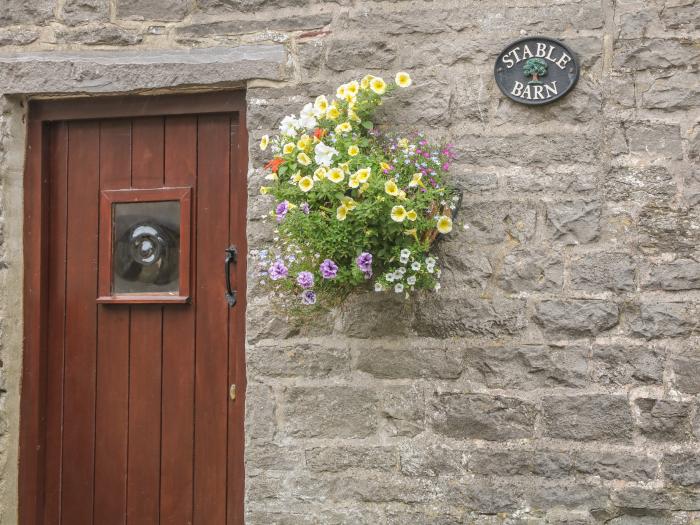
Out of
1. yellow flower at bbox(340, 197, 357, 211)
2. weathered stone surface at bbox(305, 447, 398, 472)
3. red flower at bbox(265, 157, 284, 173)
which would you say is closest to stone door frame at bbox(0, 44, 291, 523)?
red flower at bbox(265, 157, 284, 173)

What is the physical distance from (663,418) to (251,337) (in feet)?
5.34

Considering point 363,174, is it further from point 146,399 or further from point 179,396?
point 146,399

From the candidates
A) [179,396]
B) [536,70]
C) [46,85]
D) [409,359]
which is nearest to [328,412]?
[409,359]

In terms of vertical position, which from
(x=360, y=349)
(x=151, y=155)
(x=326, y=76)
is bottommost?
(x=360, y=349)

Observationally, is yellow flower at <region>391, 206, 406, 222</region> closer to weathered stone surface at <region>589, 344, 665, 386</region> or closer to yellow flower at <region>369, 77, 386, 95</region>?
yellow flower at <region>369, 77, 386, 95</region>

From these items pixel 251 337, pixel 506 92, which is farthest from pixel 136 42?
pixel 506 92

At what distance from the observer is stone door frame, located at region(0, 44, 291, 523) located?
11.1 ft

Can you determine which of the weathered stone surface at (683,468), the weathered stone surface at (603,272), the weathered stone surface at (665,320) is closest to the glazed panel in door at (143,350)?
the weathered stone surface at (603,272)

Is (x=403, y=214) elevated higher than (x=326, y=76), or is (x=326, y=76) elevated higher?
(x=326, y=76)

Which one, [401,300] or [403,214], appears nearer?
[403,214]

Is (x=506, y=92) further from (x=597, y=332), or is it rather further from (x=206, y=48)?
(x=206, y=48)

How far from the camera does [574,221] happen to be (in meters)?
3.16

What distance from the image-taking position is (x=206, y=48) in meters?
3.44

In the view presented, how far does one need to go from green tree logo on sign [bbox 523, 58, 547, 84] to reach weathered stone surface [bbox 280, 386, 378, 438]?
4.59 ft
